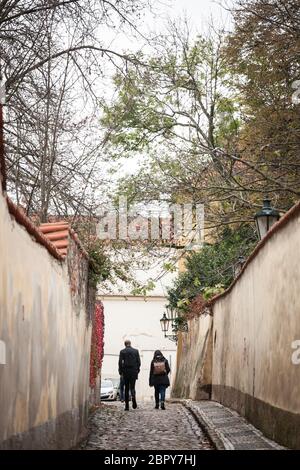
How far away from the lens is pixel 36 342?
24.0 feet

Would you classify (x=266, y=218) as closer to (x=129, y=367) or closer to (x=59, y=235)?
(x=59, y=235)

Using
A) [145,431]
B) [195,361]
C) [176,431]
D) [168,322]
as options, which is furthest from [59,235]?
[168,322]

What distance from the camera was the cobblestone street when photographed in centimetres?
1079

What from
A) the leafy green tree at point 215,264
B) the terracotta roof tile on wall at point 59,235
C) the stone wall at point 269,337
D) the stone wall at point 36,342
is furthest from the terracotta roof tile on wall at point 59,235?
the leafy green tree at point 215,264

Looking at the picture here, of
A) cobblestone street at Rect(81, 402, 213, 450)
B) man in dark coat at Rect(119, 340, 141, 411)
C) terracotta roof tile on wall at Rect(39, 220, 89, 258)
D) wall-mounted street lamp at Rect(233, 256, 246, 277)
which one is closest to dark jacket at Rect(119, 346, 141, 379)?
man in dark coat at Rect(119, 340, 141, 411)

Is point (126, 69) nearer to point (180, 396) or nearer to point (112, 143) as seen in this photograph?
point (112, 143)

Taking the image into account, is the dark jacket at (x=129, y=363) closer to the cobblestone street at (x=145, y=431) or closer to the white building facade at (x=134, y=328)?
the cobblestone street at (x=145, y=431)

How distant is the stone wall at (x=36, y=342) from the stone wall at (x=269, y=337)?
2.66 meters

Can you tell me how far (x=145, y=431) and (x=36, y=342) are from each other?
20.2ft

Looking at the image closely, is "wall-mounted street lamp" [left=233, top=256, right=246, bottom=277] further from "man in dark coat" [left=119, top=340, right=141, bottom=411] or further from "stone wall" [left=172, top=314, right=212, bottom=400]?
"stone wall" [left=172, top=314, right=212, bottom=400]

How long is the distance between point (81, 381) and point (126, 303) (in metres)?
35.5

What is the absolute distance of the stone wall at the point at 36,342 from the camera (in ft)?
19.5

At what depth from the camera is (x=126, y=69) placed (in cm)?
1062

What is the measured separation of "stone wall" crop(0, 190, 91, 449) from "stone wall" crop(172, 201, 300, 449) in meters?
2.66
